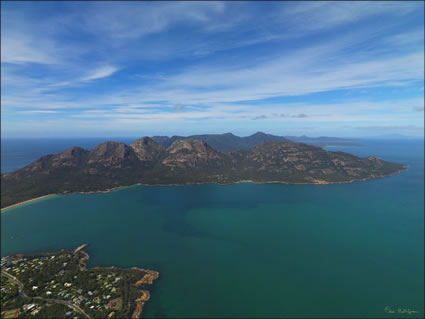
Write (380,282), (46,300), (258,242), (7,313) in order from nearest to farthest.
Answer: (7,313) → (46,300) → (380,282) → (258,242)

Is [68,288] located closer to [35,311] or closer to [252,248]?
[35,311]

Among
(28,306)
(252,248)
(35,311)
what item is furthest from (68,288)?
(252,248)

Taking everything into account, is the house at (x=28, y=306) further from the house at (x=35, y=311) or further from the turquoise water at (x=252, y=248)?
the turquoise water at (x=252, y=248)

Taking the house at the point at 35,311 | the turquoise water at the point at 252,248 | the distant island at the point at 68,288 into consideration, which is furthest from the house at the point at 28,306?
the turquoise water at the point at 252,248

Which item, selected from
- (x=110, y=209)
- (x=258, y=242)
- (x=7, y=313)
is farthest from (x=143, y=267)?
(x=110, y=209)

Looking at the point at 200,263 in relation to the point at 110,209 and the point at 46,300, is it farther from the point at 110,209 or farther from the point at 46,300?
the point at 110,209
